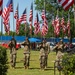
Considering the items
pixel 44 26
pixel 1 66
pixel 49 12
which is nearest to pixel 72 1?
pixel 1 66

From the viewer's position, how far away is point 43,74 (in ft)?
55.4

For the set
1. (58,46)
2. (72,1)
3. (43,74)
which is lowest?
(43,74)

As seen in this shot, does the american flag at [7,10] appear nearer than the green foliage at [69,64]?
No

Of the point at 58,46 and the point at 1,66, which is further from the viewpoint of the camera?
the point at 58,46

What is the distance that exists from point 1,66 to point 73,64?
7.51 feet

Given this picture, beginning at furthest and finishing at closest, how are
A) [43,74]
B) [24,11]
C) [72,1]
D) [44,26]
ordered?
[24,11] → [44,26] → [72,1] → [43,74]

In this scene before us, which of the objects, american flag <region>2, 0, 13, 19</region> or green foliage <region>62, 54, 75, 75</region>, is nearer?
green foliage <region>62, 54, 75, 75</region>

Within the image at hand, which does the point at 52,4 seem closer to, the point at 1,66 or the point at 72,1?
the point at 72,1

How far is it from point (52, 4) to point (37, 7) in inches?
140

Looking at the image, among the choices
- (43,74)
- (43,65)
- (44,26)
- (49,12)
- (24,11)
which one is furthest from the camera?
(49,12)

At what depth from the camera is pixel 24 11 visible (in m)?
40.5

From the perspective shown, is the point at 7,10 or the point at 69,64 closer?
the point at 69,64

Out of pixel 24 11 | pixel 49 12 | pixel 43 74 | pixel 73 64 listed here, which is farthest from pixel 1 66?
pixel 49 12

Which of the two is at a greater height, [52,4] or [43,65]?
[52,4]
